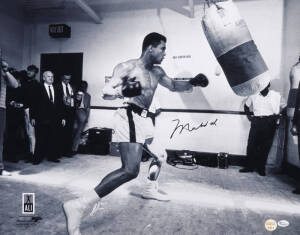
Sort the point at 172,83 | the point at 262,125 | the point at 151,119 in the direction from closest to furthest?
the point at 151,119, the point at 172,83, the point at 262,125

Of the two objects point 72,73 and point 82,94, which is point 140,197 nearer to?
point 82,94

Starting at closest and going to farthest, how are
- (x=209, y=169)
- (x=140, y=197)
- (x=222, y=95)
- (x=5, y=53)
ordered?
1. (x=140, y=197)
2. (x=209, y=169)
3. (x=222, y=95)
4. (x=5, y=53)

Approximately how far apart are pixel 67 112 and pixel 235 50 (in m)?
3.82

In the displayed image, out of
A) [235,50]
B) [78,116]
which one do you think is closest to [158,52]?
[235,50]

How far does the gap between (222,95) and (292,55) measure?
1.42 metres

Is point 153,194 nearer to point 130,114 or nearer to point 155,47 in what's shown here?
point 130,114

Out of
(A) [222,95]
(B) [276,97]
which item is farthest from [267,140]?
(A) [222,95]

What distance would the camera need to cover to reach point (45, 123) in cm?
411

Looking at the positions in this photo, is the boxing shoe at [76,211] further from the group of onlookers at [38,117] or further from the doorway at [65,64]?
the doorway at [65,64]

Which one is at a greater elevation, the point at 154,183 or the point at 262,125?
the point at 262,125

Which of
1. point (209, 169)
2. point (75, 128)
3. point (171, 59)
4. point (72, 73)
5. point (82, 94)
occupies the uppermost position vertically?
point (171, 59)

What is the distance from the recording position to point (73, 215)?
159cm

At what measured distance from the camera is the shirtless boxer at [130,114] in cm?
163

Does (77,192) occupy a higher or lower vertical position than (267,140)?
lower
